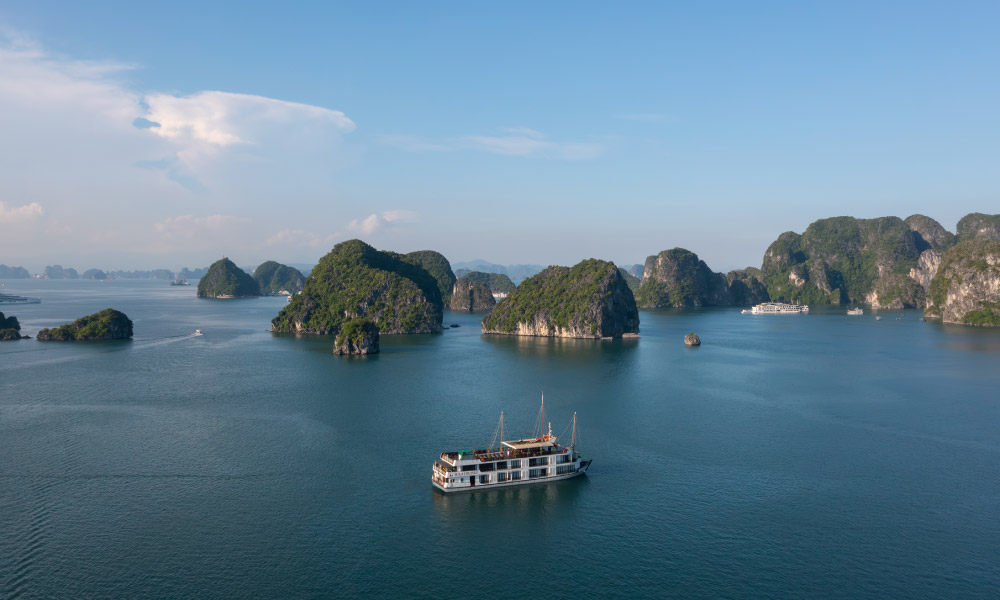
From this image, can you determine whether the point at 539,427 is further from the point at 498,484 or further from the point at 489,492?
the point at 489,492

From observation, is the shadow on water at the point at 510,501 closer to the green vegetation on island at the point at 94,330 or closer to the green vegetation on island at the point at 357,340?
the green vegetation on island at the point at 357,340

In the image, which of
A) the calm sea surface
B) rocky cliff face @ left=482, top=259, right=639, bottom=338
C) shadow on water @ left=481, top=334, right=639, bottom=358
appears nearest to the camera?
the calm sea surface

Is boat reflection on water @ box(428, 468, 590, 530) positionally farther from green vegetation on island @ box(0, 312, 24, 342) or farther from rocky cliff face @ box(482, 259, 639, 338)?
green vegetation on island @ box(0, 312, 24, 342)

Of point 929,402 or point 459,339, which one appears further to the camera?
point 459,339

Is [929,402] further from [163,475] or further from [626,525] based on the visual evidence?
[163,475]

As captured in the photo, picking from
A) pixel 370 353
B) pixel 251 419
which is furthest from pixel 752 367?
pixel 251 419

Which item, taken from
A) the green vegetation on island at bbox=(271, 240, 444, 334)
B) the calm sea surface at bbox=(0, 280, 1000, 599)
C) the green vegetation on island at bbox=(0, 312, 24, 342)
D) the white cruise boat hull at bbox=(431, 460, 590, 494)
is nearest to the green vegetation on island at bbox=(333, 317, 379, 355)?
the calm sea surface at bbox=(0, 280, 1000, 599)
